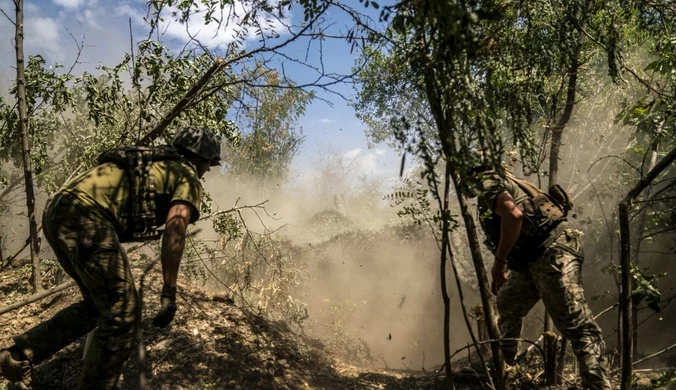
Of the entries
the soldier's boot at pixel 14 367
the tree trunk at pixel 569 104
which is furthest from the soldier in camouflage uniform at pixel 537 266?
the soldier's boot at pixel 14 367

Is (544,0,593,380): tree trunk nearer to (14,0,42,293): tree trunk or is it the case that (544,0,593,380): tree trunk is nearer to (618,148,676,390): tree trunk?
(618,148,676,390): tree trunk

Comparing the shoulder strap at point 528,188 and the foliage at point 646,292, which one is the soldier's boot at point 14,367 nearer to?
the shoulder strap at point 528,188

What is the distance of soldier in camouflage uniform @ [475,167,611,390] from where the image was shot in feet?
8.76

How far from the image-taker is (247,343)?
363 cm

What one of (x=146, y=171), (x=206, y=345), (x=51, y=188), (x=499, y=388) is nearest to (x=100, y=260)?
(x=146, y=171)

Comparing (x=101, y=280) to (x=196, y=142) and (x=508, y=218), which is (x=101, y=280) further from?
(x=508, y=218)

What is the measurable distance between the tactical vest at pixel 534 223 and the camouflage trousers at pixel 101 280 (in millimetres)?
2169

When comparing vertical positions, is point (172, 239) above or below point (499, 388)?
above

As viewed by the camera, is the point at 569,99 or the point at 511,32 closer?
the point at 511,32

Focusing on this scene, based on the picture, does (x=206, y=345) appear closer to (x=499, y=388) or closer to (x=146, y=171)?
(x=146, y=171)

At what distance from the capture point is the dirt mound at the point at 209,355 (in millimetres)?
2984

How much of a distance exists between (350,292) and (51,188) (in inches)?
292

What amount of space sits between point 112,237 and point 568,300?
2728 mm

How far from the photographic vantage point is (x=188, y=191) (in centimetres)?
238
